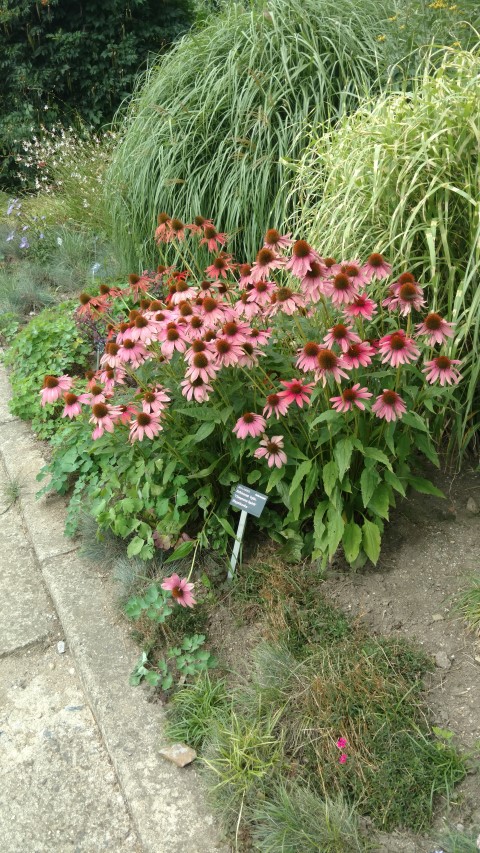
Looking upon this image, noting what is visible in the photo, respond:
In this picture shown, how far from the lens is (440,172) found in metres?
2.75

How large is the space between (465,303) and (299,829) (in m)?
1.89

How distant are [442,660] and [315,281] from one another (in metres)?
1.19

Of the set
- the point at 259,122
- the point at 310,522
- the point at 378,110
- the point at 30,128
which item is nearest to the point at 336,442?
the point at 310,522

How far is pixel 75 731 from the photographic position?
2.37 metres

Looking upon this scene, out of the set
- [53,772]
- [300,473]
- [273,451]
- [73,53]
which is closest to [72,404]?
[273,451]

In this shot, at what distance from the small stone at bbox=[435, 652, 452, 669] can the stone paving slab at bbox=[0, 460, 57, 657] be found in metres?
1.41

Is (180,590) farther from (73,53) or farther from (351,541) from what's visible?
(73,53)

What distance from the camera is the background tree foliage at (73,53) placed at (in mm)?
8477

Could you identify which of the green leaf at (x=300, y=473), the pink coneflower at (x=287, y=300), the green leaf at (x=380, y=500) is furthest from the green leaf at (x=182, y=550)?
the pink coneflower at (x=287, y=300)

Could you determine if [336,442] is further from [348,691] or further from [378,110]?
[378,110]

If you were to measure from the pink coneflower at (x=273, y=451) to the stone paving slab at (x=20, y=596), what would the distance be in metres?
1.08

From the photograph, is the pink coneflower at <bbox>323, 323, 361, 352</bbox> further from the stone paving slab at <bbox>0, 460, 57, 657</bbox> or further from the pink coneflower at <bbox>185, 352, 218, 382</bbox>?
the stone paving slab at <bbox>0, 460, 57, 657</bbox>

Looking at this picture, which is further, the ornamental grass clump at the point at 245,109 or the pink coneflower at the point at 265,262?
the ornamental grass clump at the point at 245,109

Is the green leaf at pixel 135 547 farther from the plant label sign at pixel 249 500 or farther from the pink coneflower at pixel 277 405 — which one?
the pink coneflower at pixel 277 405
